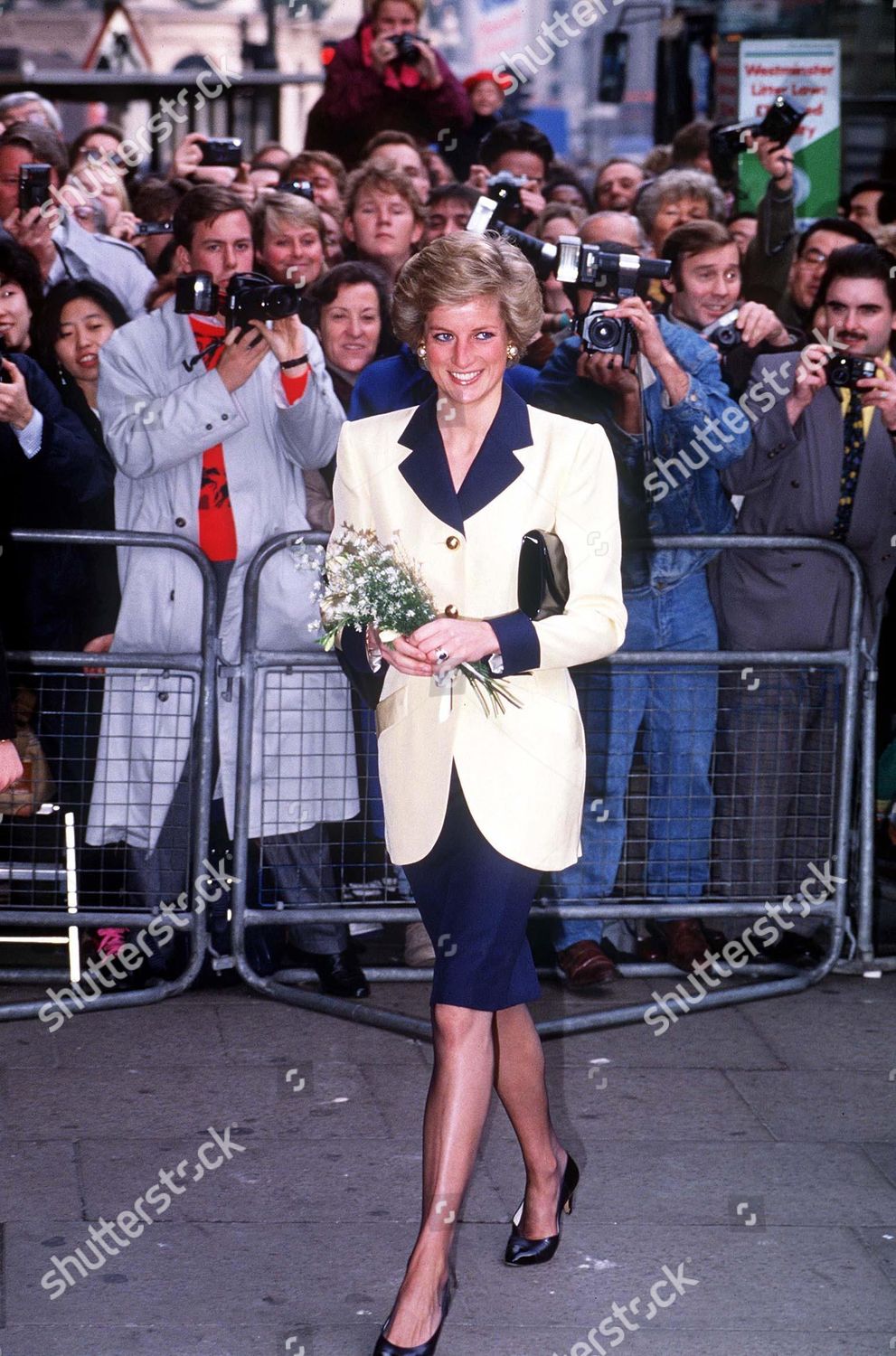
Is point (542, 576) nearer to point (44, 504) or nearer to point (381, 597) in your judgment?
point (381, 597)

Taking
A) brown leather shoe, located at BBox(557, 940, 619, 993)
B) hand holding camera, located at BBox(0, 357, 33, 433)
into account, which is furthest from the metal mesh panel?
brown leather shoe, located at BBox(557, 940, 619, 993)

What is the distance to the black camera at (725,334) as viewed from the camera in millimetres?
6598

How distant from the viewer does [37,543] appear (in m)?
6.23

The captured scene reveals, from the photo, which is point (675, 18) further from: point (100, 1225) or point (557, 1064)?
point (100, 1225)

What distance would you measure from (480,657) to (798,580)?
2782mm

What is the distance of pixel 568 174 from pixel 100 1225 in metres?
7.15

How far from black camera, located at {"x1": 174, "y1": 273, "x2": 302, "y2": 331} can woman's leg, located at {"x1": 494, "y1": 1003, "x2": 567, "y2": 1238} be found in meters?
2.63

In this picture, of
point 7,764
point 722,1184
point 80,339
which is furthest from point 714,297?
point 7,764

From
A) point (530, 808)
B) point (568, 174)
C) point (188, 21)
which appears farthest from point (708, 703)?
point (188, 21)

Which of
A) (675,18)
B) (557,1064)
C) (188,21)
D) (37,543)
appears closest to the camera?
(557,1064)

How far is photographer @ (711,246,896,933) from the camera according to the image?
6.45 m

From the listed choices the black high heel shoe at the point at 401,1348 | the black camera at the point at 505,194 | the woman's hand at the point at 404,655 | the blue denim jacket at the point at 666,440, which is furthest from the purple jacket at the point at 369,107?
the black high heel shoe at the point at 401,1348

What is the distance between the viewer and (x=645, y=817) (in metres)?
6.45

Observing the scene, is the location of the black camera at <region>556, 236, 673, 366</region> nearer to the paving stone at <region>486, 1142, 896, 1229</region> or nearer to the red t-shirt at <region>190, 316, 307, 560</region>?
the red t-shirt at <region>190, 316, 307, 560</region>
